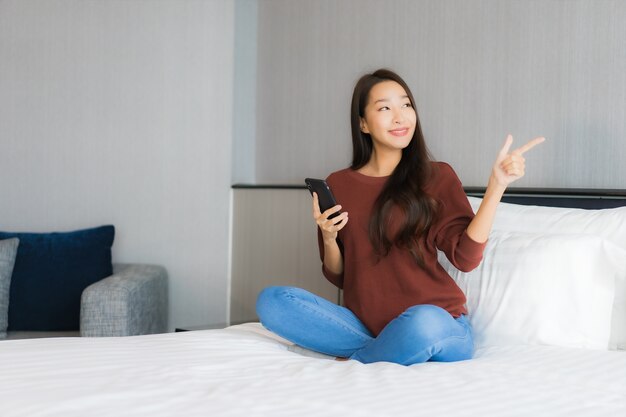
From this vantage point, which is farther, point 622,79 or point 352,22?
point 352,22

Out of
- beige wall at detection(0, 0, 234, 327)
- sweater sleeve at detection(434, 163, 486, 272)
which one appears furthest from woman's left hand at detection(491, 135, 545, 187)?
beige wall at detection(0, 0, 234, 327)

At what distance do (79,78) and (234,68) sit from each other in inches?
30.4

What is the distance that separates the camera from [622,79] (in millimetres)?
2375

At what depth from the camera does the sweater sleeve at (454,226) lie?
2.07m

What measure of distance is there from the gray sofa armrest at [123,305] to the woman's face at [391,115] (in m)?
1.30

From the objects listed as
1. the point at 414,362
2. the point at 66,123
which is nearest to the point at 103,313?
the point at 66,123

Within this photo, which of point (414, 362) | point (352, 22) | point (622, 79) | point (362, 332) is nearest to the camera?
point (414, 362)

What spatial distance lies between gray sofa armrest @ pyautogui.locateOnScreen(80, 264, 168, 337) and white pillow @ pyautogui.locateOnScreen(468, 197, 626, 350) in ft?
4.72

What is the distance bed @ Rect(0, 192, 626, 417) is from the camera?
1.40 metres

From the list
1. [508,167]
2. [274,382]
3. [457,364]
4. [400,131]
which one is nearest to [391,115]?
[400,131]

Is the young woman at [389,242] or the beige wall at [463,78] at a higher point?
the beige wall at [463,78]

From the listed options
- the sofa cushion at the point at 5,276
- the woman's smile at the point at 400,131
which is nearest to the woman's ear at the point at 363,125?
the woman's smile at the point at 400,131

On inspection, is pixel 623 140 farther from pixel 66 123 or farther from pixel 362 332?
pixel 66 123

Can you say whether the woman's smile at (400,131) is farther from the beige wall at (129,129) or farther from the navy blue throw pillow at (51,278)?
the navy blue throw pillow at (51,278)
